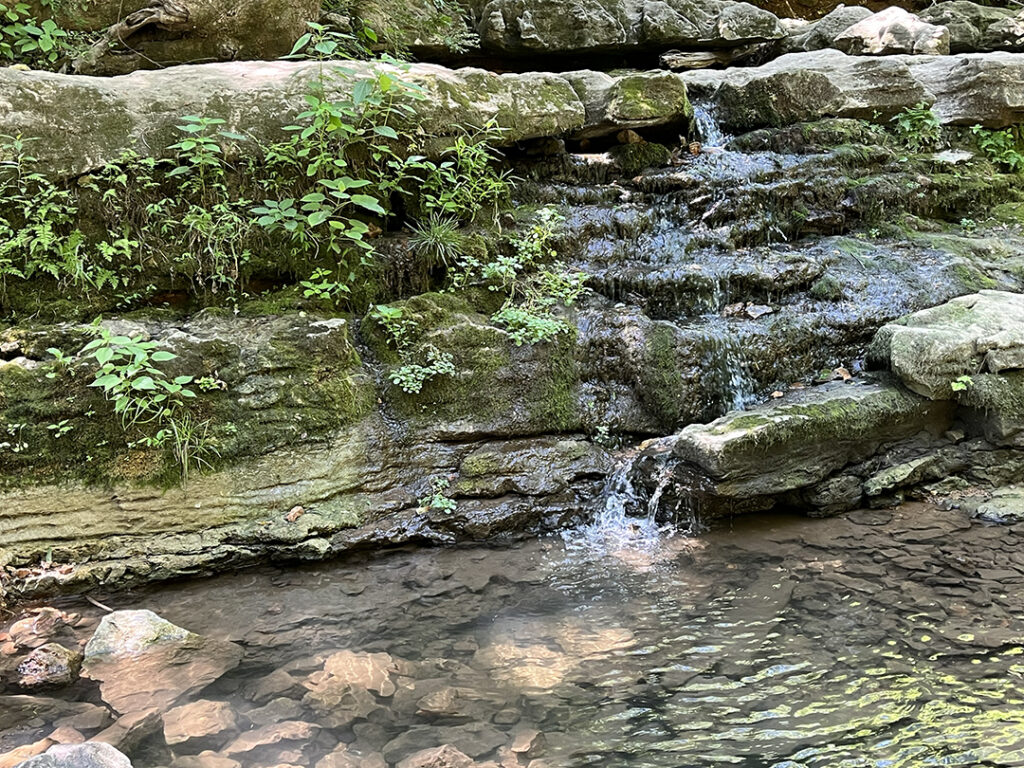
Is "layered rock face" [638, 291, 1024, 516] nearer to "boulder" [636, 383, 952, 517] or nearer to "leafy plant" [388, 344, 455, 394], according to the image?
"boulder" [636, 383, 952, 517]

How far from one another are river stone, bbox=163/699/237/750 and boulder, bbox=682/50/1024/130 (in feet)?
29.7

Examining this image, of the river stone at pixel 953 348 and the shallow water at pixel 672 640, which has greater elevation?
the river stone at pixel 953 348

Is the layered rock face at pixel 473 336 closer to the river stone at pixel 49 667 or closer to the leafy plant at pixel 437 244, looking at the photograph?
the leafy plant at pixel 437 244

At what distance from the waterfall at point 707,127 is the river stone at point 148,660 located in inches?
322

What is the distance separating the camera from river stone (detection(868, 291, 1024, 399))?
17.2ft

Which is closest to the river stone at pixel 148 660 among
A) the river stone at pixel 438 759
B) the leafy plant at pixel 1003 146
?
the river stone at pixel 438 759

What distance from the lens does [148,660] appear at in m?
3.60

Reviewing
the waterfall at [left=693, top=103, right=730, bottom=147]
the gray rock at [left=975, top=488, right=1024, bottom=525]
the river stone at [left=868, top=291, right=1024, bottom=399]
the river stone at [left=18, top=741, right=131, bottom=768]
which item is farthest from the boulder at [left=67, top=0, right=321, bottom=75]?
the gray rock at [left=975, top=488, right=1024, bottom=525]

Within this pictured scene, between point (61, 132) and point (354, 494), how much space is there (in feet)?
11.9

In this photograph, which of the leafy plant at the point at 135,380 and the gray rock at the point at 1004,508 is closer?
the leafy plant at the point at 135,380

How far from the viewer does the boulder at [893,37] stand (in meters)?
10.9

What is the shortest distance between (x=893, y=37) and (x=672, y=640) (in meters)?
11.9

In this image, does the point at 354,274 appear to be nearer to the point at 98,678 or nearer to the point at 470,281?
the point at 470,281

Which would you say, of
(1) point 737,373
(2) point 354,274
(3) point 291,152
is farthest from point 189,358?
(1) point 737,373
